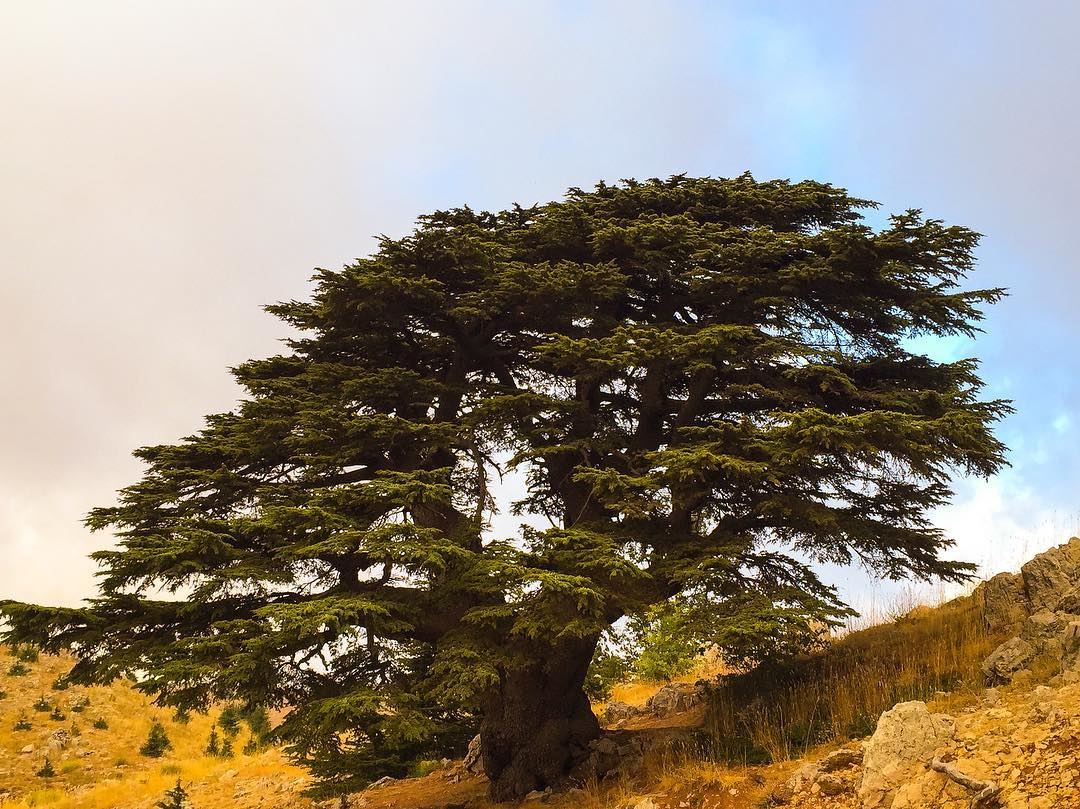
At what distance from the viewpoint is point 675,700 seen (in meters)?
15.6

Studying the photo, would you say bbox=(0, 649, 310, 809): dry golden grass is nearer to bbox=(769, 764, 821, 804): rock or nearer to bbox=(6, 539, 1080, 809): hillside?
bbox=(6, 539, 1080, 809): hillside

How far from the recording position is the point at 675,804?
29.8 ft

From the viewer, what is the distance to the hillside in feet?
22.3

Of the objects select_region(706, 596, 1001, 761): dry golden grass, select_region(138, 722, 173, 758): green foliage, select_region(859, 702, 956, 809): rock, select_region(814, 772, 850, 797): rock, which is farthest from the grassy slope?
select_region(138, 722, 173, 758): green foliage

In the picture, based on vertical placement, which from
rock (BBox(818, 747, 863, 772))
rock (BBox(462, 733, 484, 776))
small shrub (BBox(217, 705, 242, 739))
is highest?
rock (BBox(818, 747, 863, 772))

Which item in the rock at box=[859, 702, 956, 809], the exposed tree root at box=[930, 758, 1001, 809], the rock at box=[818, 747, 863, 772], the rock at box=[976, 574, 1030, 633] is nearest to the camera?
the exposed tree root at box=[930, 758, 1001, 809]

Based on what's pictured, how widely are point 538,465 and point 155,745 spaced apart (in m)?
21.6

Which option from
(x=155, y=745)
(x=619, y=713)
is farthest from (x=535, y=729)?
(x=155, y=745)

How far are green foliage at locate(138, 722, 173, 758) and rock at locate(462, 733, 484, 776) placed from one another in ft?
54.4

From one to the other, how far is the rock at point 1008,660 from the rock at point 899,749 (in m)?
2.00

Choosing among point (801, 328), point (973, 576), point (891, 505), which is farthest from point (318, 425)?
point (973, 576)

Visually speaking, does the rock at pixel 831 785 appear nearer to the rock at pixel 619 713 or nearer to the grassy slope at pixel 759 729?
the grassy slope at pixel 759 729

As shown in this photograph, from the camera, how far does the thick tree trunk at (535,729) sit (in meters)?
11.6

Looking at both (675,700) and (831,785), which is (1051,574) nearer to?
(831,785)
